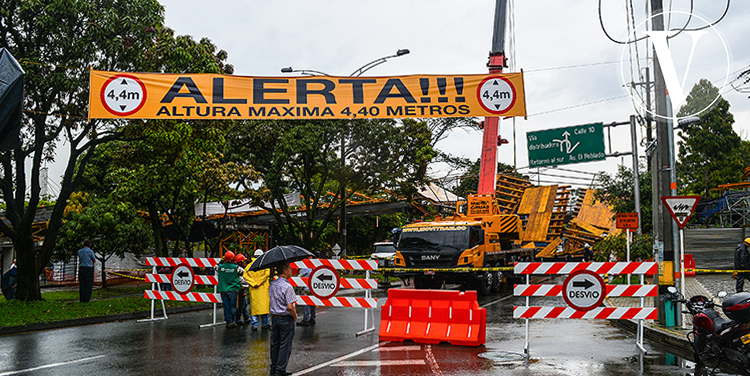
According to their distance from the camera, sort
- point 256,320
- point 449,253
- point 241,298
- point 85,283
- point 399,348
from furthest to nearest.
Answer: point 449,253 → point 85,283 → point 241,298 → point 256,320 → point 399,348

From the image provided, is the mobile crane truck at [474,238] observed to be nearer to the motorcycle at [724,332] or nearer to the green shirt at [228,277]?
the green shirt at [228,277]

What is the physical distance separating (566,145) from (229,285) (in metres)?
16.0

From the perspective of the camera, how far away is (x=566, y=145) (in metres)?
24.9

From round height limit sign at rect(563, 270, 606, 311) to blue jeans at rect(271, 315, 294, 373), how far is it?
441 cm

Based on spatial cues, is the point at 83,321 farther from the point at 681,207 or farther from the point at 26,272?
the point at 681,207

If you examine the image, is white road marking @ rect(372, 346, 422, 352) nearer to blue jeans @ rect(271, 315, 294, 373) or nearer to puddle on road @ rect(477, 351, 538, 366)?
puddle on road @ rect(477, 351, 538, 366)

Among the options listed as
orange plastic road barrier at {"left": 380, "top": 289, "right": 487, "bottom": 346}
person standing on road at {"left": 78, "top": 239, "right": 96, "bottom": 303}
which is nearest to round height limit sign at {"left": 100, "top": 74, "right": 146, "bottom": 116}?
orange plastic road barrier at {"left": 380, "top": 289, "right": 487, "bottom": 346}

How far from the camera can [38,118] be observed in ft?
55.4

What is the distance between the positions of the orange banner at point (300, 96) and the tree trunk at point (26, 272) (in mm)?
6309

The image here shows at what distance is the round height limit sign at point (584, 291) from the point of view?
32.3 ft

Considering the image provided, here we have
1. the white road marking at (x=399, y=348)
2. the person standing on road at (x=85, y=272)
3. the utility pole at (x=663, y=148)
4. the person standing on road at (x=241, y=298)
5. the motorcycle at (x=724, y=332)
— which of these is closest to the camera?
the motorcycle at (x=724, y=332)

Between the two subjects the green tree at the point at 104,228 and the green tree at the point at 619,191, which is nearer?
the green tree at the point at 104,228

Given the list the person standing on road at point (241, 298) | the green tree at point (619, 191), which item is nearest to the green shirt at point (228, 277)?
the person standing on road at point (241, 298)

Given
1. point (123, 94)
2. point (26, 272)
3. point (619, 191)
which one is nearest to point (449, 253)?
point (123, 94)
